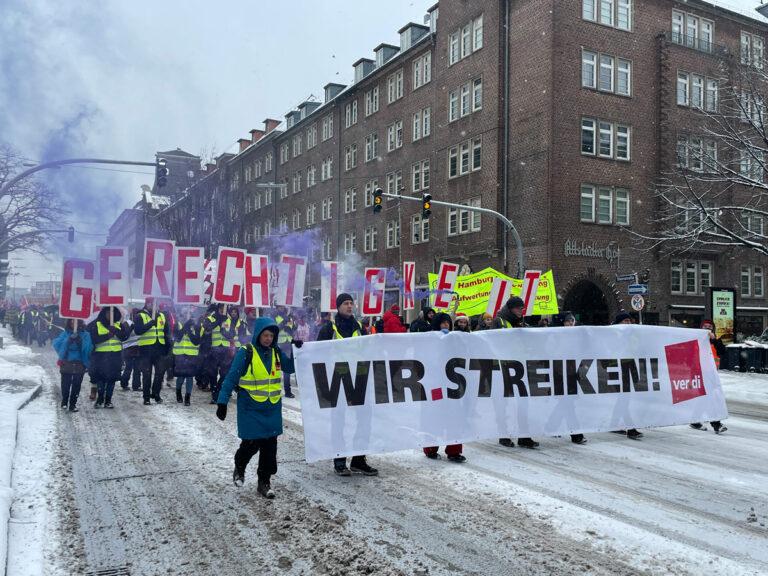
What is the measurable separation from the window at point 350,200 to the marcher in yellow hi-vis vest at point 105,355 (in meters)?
32.1

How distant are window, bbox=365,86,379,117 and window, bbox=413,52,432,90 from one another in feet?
14.7

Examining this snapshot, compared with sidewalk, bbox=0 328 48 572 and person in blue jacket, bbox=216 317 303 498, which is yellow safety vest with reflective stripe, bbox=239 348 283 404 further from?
sidewalk, bbox=0 328 48 572

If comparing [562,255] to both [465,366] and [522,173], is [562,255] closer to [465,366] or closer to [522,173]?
[522,173]

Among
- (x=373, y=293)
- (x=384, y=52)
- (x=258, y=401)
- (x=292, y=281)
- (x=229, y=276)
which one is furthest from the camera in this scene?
(x=384, y=52)

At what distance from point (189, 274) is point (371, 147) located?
100 ft

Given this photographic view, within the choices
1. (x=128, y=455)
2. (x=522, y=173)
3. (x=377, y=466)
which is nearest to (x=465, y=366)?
(x=377, y=466)

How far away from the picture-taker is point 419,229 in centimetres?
3662

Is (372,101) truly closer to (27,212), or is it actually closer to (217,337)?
(27,212)

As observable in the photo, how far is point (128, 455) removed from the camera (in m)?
8.09

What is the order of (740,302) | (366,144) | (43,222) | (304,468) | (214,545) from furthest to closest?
(366,144), (740,302), (43,222), (304,468), (214,545)

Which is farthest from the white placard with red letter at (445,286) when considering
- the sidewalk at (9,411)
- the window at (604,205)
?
the window at (604,205)

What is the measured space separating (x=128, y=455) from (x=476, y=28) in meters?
28.7

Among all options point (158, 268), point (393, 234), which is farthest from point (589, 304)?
point (158, 268)

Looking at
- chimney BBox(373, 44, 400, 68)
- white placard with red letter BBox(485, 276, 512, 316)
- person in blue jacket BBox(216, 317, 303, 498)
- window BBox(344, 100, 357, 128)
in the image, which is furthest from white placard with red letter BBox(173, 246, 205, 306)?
window BBox(344, 100, 357, 128)
